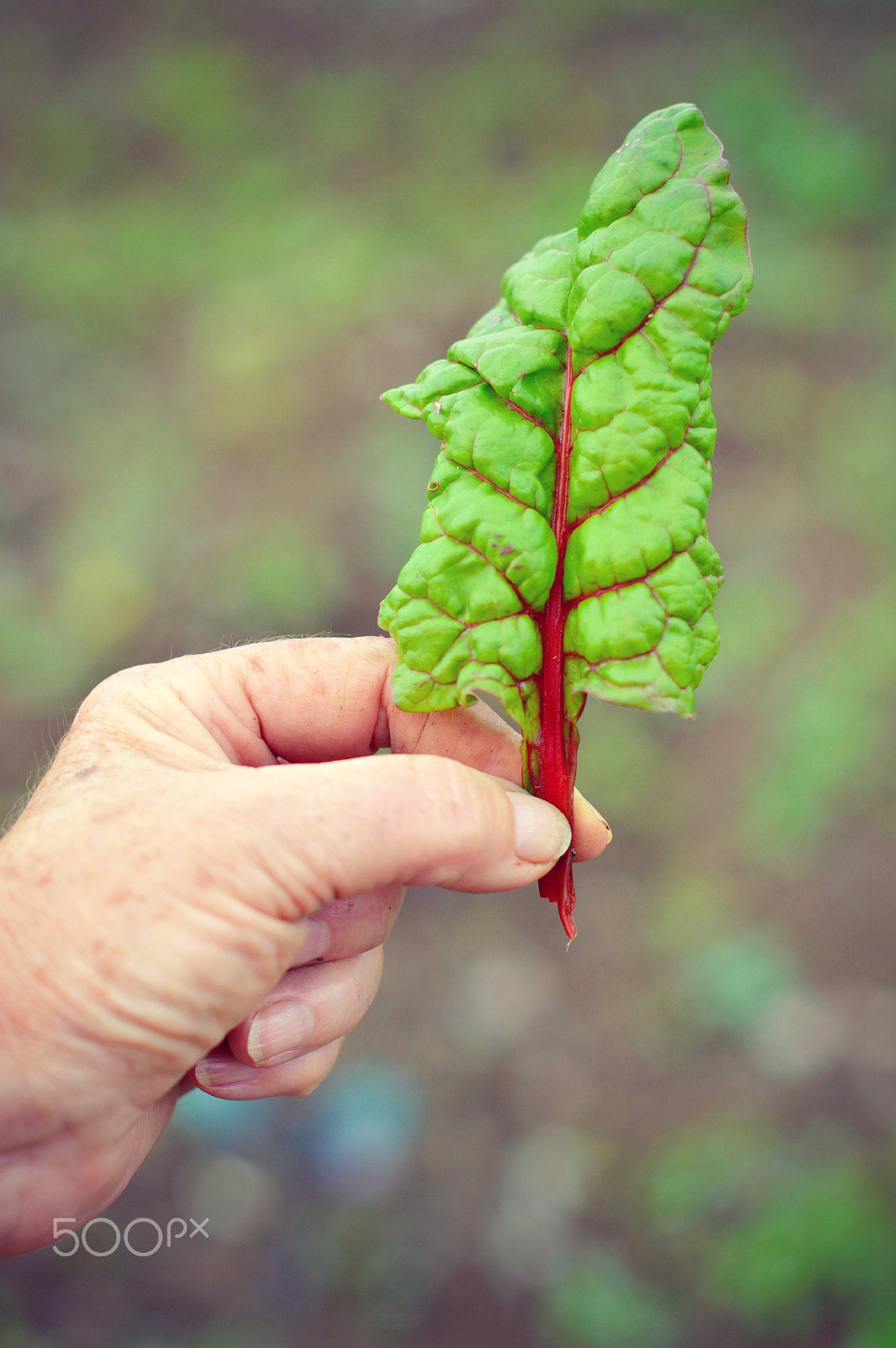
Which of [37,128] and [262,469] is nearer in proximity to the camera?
[262,469]

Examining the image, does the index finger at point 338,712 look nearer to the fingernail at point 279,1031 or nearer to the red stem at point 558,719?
the red stem at point 558,719

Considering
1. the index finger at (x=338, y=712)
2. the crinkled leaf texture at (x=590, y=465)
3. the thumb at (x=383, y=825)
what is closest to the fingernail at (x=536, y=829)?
the thumb at (x=383, y=825)

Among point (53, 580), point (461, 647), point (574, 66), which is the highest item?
point (574, 66)

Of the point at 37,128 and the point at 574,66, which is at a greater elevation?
the point at 574,66

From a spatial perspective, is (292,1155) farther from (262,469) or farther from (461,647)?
(262,469)

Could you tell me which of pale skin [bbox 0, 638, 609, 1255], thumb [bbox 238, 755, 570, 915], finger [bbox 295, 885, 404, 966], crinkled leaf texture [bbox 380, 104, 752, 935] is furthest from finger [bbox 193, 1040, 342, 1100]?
crinkled leaf texture [bbox 380, 104, 752, 935]

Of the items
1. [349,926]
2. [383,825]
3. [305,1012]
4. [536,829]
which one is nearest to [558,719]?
[536,829]

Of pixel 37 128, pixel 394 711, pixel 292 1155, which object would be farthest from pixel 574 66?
pixel 292 1155

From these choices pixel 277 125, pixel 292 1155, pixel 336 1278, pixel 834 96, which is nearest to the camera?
pixel 336 1278
